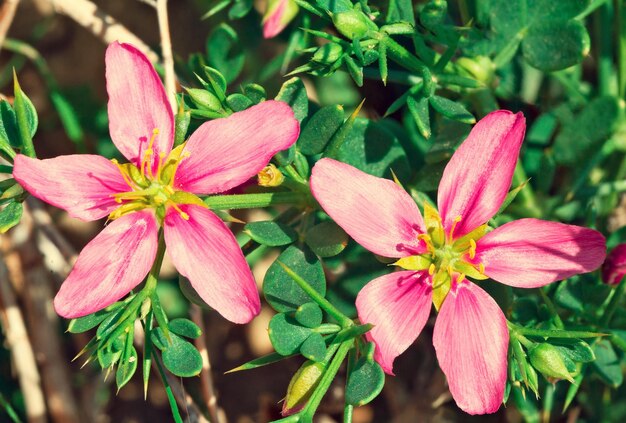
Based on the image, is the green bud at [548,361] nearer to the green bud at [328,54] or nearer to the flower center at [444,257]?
the flower center at [444,257]

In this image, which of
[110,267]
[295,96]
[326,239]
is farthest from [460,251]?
[110,267]

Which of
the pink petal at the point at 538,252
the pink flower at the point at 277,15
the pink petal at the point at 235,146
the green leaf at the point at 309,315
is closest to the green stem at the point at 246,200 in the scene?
the pink petal at the point at 235,146

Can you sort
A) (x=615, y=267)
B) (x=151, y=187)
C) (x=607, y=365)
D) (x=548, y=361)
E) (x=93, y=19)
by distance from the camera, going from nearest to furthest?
(x=548, y=361) → (x=151, y=187) → (x=615, y=267) → (x=607, y=365) → (x=93, y=19)

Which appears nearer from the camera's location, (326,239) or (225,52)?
(326,239)

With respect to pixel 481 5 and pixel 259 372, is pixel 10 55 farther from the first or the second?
pixel 481 5

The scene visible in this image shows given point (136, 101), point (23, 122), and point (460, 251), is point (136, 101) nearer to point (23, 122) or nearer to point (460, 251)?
point (23, 122)

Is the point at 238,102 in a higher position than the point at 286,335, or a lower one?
higher

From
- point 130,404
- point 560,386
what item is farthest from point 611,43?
point 130,404
